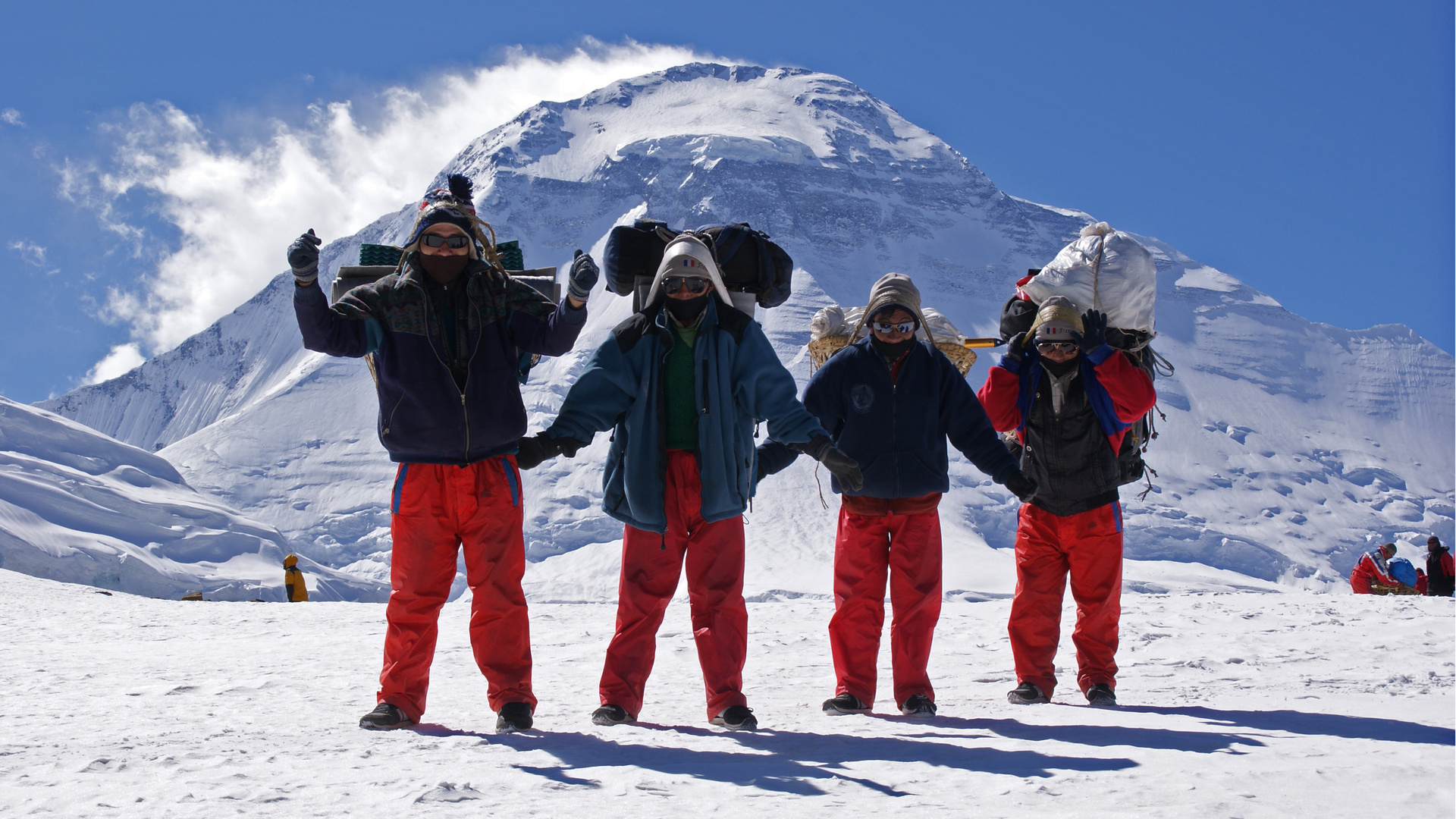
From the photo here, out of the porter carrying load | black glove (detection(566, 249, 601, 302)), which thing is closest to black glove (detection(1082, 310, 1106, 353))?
the porter carrying load

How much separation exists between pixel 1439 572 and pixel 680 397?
40.1 ft

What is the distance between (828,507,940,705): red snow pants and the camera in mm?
4270

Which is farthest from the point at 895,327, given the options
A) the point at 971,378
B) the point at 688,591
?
the point at 971,378

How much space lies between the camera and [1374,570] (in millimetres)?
13148

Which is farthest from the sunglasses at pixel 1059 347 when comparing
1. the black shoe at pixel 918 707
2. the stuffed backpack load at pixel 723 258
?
the black shoe at pixel 918 707

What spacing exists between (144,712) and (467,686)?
59.0 inches

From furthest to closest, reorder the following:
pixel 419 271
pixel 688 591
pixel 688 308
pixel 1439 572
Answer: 1. pixel 1439 572
2. pixel 688 308
3. pixel 419 271
4. pixel 688 591

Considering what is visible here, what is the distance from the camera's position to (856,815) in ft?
7.98

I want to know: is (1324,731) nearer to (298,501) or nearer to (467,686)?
(467,686)

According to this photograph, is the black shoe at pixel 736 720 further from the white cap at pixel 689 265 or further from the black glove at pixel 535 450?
the white cap at pixel 689 265

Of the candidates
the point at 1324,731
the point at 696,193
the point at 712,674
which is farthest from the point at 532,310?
the point at 696,193

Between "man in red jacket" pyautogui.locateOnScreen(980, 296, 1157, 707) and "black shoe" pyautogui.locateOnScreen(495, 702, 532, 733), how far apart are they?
6.66 feet

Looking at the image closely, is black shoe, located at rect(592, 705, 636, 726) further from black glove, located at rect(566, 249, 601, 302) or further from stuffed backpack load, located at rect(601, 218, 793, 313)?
stuffed backpack load, located at rect(601, 218, 793, 313)

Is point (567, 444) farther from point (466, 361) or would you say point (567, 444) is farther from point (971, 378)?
point (971, 378)
